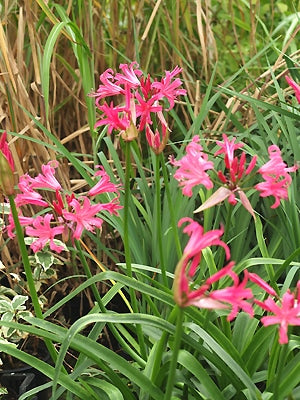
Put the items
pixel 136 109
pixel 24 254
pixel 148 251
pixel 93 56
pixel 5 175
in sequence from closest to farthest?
pixel 5 175
pixel 24 254
pixel 136 109
pixel 148 251
pixel 93 56

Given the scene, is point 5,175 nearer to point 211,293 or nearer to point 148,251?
point 211,293

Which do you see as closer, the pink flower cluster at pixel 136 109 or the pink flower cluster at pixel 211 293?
the pink flower cluster at pixel 211 293

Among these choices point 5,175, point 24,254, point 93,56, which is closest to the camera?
point 5,175

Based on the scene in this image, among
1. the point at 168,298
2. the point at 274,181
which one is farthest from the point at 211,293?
the point at 168,298

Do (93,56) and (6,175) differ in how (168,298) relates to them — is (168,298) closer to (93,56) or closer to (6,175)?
(6,175)

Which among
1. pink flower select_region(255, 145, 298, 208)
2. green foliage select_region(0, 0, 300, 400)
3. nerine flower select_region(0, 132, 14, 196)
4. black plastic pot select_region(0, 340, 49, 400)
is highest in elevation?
nerine flower select_region(0, 132, 14, 196)

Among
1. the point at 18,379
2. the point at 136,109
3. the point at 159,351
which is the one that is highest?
the point at 136,109

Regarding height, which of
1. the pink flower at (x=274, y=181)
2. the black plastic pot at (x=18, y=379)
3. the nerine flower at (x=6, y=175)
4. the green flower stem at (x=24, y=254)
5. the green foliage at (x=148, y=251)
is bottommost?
the black plastic pot at (x=18, y=379)

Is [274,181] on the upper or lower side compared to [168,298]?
upper

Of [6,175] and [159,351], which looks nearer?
[6,175]

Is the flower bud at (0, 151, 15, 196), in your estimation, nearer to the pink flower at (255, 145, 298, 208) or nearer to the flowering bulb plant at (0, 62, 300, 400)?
the flowering bulb plant at (0, 62, 300, 400)

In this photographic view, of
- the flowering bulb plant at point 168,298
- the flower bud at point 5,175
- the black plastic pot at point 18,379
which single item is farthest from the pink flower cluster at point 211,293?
the black plastic pot at point 18,379

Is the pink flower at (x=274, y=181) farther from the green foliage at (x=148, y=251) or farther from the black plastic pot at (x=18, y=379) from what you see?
the black plastic pot at (x=18, y=379)

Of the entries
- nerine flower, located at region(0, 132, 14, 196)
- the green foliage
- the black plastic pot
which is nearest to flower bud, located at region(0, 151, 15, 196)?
nerine flower, located at region(0, 132, 14, 196)
